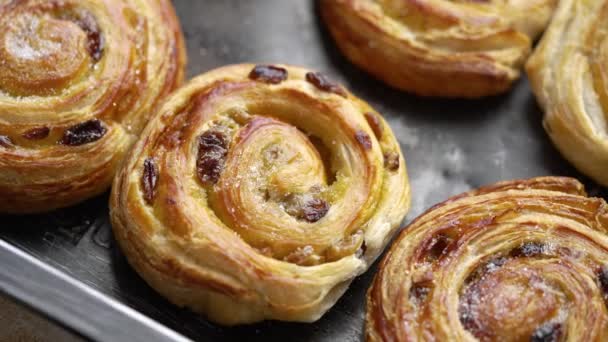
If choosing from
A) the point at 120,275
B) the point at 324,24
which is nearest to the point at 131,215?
the point at 120,275

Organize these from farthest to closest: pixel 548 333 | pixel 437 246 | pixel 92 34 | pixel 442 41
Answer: pixel 442 41 < pixel 92 34 < pixel 437 246 < pixel 548 333

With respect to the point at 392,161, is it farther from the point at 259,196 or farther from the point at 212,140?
the point at 212,140

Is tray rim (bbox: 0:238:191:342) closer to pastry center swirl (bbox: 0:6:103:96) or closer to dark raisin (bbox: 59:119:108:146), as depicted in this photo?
dark raisin (bbox: 59:119:108:146)

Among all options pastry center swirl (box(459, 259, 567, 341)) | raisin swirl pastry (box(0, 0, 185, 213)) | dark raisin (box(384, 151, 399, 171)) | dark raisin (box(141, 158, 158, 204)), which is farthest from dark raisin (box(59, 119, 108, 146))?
pastry center swirl (box(459, 259, 567, 341))

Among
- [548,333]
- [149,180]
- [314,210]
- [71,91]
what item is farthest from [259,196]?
[548,333]

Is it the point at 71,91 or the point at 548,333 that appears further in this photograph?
the point at 71,91

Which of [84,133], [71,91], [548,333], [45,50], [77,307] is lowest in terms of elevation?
[548,333]

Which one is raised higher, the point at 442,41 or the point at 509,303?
the point at 442,41
